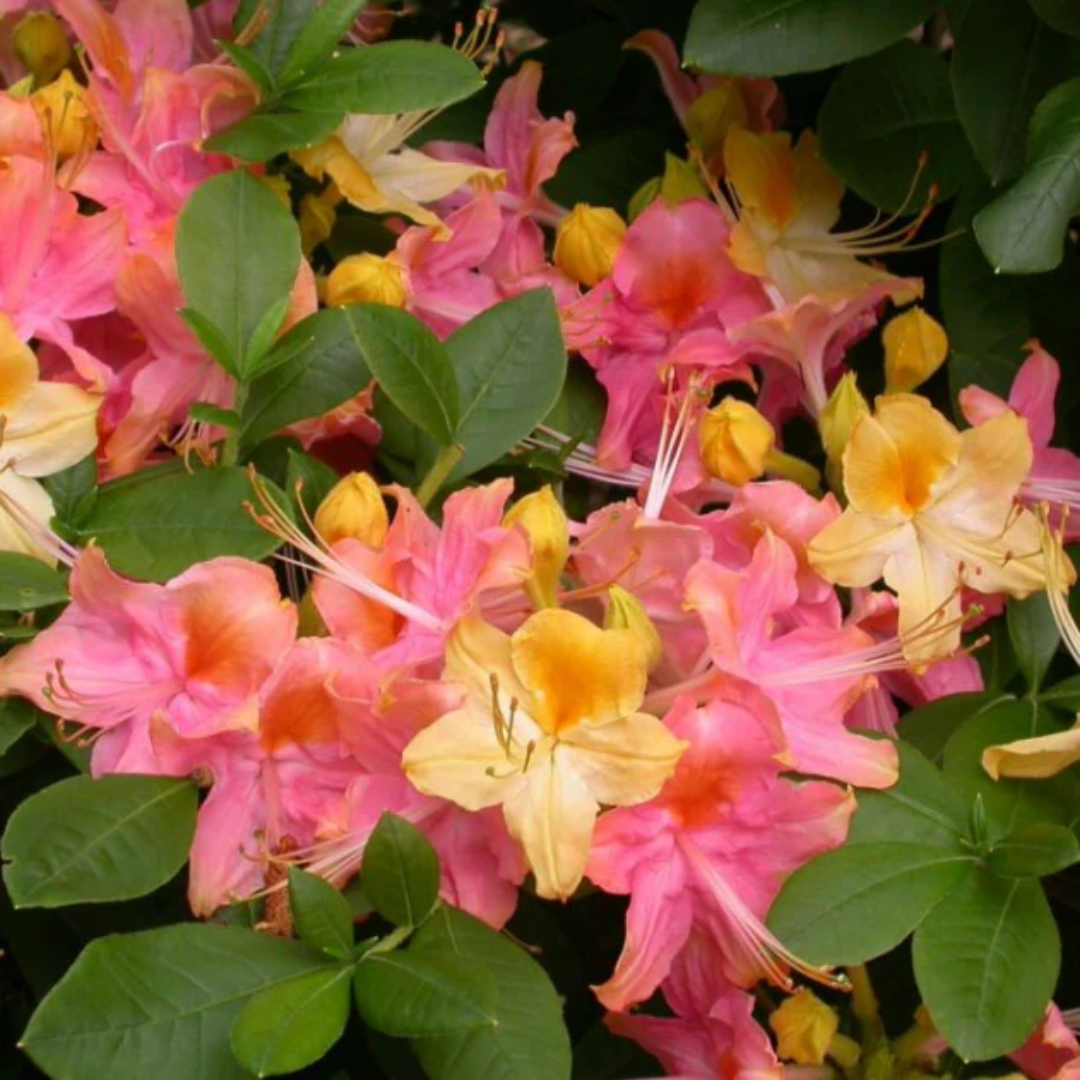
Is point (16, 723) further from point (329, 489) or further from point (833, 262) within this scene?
point (833, 262)

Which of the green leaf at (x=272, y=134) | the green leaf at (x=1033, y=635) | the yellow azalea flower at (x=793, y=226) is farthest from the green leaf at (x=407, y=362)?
the green leaf at (x=1033, y=635)

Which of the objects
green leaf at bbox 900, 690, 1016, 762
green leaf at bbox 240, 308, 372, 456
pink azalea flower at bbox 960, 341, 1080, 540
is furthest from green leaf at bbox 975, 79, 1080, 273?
green leaf at bbox 240, 308, 372, 456

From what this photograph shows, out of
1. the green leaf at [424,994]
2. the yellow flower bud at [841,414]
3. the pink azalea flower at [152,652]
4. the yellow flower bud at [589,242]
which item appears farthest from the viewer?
the yellow flower bud at [589,242]

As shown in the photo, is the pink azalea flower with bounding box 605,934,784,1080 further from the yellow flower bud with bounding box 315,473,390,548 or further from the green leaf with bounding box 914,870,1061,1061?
the yellow flower bud with bounding box 315,473,390,548

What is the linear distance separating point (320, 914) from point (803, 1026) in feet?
0.84

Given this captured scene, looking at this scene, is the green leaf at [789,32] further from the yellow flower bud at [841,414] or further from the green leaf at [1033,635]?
the green leaf at [1033,635]

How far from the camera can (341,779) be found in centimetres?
88

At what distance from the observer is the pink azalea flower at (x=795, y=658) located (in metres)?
0.85

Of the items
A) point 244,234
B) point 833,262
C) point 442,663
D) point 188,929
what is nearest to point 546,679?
point 442,663

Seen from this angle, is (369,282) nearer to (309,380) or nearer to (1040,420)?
(309,380)

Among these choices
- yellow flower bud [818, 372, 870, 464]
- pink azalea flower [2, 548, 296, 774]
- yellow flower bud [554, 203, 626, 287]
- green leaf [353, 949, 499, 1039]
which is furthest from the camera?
yellow flower bud [554, 203, 626, 287]

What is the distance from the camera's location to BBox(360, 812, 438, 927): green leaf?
2.63 ft

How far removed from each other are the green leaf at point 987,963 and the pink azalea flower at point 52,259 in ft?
1.64

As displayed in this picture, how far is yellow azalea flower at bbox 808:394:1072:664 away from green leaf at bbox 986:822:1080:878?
97mm
